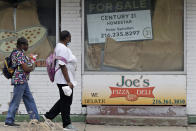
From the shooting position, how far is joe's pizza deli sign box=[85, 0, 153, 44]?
7.67 meters

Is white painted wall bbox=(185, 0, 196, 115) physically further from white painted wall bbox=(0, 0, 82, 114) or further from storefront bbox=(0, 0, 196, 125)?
white painted wall bbox=(0, 0, 82, 114)

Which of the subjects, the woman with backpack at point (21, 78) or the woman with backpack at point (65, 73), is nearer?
the woman with backpack at point (65, 73)

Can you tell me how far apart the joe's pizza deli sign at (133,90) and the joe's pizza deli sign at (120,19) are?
0.79 metres

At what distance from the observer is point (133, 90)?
7.53 m

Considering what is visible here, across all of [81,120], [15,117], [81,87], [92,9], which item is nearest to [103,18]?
[92,9]

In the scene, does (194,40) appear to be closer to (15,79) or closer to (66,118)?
(66,118)

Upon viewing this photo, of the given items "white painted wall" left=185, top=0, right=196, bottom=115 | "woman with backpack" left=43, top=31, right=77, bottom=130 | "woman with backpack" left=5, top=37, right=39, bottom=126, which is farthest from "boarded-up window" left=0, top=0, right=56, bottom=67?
"white painted wall" left=185, top=0, right=196, bottom=115

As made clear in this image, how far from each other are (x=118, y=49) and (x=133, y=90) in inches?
33.5

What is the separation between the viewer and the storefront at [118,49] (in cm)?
749

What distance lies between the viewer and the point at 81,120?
298 inches

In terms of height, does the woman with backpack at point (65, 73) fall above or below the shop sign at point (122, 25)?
below

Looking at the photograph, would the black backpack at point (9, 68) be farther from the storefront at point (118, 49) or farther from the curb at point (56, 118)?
the curb at point (56, 118)

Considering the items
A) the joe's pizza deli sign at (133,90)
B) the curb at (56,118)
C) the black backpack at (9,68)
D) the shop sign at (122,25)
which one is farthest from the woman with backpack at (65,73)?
the shop sign at (122,25)

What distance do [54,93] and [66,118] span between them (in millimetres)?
1239
